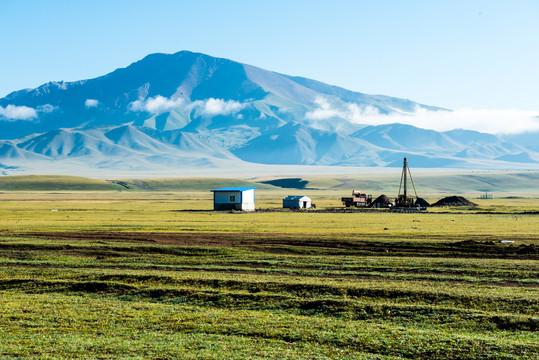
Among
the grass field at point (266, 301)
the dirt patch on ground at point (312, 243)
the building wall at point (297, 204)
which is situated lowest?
the grass field at point (266, 301)

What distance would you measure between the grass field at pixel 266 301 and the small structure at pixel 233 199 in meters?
58.4

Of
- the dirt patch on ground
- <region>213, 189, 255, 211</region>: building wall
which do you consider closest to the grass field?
the dirt patch on ground

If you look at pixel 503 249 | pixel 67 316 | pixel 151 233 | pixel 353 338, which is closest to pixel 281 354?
pixel 353 338

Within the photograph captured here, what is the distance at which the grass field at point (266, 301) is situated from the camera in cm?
1689

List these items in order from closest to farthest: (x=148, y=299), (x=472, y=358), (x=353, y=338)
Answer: (x=472, y=358)
(x=353, y=338)
(x=148, y=299)

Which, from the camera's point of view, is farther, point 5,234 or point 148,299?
point 5,234

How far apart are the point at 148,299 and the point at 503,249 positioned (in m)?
25.8

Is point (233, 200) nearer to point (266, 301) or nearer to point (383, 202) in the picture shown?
point (383, 202)

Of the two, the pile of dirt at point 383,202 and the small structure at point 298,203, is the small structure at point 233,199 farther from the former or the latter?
the pile of dirt at point 383,202

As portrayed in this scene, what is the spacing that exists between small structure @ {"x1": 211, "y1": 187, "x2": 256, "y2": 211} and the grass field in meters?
58.4

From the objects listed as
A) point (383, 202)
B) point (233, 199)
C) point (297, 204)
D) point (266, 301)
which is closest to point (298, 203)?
point (297, 204)

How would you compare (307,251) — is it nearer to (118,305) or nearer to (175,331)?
(118,305)

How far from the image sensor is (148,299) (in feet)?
77.6

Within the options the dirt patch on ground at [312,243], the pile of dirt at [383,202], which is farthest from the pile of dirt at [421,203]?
the dirt patch on ground at [312,243]
